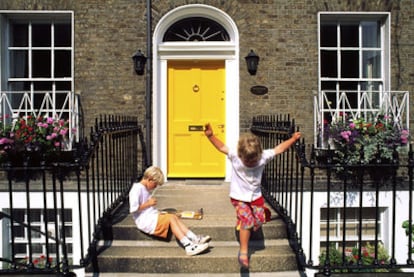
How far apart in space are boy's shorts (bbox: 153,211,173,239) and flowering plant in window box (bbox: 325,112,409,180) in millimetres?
3580

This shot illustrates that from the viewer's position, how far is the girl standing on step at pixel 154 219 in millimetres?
4341

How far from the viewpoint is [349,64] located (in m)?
8.02

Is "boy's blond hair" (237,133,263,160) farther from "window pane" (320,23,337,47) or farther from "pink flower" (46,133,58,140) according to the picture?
"window pane" (320,23,337,47)

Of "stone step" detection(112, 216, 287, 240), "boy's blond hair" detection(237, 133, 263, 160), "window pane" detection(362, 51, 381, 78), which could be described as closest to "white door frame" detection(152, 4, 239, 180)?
"window pane" detection(362, 51, 381, 78)

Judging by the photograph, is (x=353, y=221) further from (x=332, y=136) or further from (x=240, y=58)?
(x=240, y=58)

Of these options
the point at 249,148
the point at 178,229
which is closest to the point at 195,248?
the point at 178,229

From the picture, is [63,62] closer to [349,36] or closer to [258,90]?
[258,90]

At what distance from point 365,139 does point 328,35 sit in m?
2.38

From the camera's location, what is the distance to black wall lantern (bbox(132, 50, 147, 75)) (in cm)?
746

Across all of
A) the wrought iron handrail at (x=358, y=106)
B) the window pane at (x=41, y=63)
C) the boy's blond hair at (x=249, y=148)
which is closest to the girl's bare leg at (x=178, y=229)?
the boy's blond hair at (x=249, y=148)

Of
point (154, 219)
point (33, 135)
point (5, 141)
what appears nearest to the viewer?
point (154, 219)

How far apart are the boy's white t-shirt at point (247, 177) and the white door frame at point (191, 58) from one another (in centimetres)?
352

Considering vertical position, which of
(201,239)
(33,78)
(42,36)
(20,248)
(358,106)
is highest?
(42,36)

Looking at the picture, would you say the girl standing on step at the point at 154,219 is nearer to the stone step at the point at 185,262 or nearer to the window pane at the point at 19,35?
the stone step at the point at 185,262
